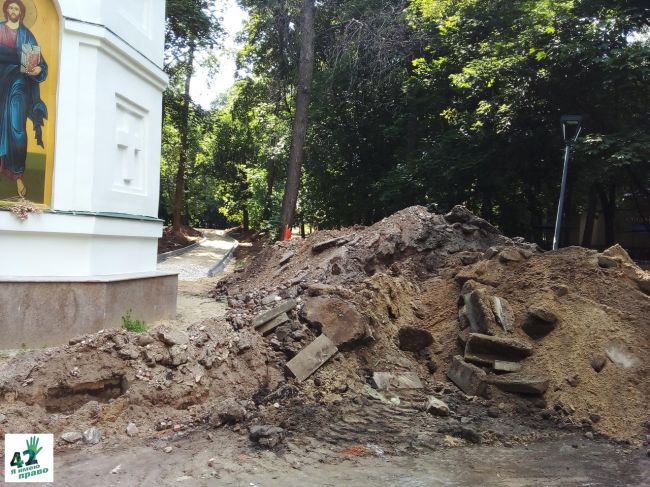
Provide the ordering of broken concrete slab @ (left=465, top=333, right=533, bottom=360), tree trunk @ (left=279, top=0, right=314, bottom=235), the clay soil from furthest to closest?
tree trunk @ (left=279, top=0, right=314, bottom=235)
broken concrete slab @ (left=465, top=333, right=533, bottom=360)
the clay soil

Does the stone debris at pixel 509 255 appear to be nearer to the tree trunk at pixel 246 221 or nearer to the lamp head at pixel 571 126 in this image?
the lamp head at pixel 571 126

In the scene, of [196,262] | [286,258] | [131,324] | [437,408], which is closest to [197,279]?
[286,258]

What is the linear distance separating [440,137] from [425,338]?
13428 mm

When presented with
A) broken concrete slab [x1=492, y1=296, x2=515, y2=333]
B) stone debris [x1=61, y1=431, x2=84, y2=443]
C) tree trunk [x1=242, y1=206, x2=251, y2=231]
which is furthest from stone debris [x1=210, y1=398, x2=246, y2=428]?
tree trunk [x1=242, y1=206, x2=251, y2=231]

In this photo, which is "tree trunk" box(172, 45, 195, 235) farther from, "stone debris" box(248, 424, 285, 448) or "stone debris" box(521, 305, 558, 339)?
"stone debris" box(248, 424, 285, 448)

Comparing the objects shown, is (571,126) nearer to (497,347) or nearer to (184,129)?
(497,347)

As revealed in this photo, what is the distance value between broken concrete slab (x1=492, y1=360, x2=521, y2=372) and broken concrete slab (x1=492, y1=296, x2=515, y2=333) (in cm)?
57

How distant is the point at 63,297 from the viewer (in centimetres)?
687

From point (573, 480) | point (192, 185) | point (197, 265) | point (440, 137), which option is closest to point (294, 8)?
point (440, 137)

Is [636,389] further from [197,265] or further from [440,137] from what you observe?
[197,265]

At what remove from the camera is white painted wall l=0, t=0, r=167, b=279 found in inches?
275

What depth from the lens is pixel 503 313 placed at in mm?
7293

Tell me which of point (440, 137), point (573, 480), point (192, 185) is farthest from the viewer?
point (192, 185)

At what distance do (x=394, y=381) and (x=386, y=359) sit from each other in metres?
0.47
